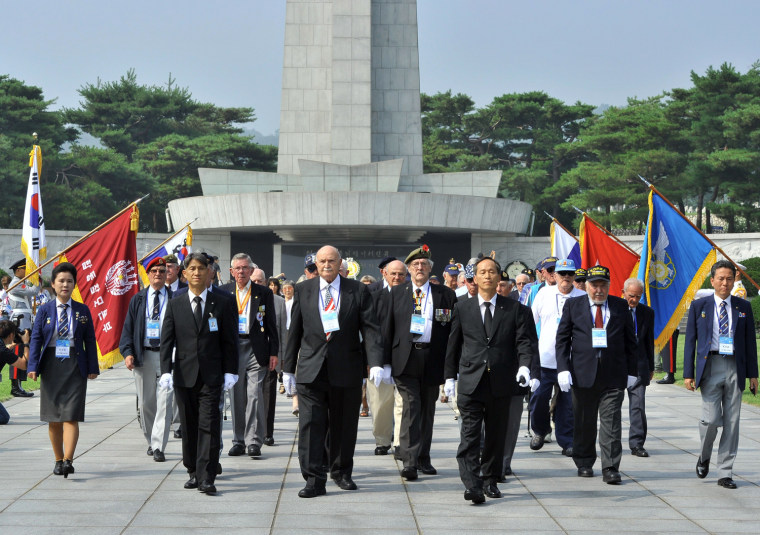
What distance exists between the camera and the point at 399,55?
36062 millimetres

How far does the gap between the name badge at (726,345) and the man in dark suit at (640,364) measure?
2.35 ft

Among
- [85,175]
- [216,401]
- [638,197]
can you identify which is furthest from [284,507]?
[85,175]

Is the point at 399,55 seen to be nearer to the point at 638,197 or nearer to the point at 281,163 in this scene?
the point at 281,163

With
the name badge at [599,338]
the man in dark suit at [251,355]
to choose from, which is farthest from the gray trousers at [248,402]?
the name badge at [599,338]

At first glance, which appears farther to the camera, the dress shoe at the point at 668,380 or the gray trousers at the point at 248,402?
the dress shoe at the point at 668,380

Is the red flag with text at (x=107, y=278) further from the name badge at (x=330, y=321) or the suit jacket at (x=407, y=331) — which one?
the name badge at (x=330, y=321)

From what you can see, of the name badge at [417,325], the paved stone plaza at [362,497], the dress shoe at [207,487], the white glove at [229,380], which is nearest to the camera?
the paved stone plaza at [362,497]

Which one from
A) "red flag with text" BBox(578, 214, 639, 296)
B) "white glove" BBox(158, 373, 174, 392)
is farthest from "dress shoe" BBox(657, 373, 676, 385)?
"white glove" BBox(158, 373, 174, 392)

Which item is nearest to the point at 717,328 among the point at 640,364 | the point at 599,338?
the point at 599,338

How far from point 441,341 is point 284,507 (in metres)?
2.04

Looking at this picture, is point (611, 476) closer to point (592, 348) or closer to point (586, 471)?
point (586, 471)

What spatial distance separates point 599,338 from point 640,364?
1211mm

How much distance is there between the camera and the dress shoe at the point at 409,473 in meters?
7.17

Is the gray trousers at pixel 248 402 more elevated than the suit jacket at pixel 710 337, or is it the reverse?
the suit jacket at pixel 710 337
